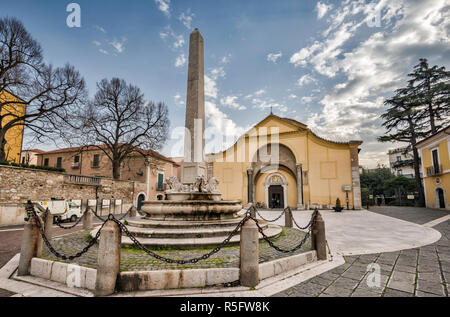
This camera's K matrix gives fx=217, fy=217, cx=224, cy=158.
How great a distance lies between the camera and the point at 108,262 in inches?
118

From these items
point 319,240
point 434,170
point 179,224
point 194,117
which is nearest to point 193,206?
point 179,224

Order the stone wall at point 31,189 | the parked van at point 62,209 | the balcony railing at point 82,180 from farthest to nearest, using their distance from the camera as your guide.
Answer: the balcony railing at point 82,180, the parked van at point 62,209, the stone wall at point 31,189

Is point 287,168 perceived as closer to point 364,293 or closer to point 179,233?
point 179,233

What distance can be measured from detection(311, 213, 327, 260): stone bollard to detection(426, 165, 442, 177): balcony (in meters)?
22.3

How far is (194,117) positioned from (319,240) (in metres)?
5.49

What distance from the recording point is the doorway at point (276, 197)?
24.4 meters

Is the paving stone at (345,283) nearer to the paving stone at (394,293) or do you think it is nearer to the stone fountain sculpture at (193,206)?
the paving stone at (394,293)

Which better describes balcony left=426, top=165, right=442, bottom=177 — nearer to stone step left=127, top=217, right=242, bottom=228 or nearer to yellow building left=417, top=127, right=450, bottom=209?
yellow building left=417, top=127, right=450, bottom=209

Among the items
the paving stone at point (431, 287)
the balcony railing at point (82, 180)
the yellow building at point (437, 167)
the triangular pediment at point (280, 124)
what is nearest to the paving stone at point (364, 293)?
the paving stone at point (431, 287)

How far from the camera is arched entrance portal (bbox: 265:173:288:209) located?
2427 cm

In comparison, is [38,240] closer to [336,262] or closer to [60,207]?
[336,262]

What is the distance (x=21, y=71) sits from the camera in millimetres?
13242

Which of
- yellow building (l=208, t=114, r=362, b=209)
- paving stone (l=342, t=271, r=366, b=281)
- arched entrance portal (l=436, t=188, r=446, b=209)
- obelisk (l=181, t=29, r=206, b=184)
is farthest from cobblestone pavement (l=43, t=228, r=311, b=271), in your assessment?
arched entrance portal (l=436, t=188, r=446, b=209)
